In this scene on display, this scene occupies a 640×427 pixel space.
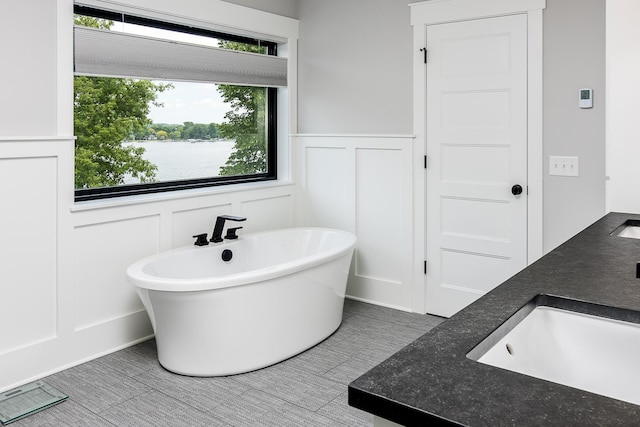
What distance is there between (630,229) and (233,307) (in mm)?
1923

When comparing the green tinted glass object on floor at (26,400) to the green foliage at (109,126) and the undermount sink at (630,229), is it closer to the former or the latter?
the green foliage at (109,126)

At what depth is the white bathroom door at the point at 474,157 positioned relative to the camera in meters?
3.53

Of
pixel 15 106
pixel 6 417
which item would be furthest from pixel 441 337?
pixel 15 106

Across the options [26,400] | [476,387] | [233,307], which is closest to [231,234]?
[233,307]

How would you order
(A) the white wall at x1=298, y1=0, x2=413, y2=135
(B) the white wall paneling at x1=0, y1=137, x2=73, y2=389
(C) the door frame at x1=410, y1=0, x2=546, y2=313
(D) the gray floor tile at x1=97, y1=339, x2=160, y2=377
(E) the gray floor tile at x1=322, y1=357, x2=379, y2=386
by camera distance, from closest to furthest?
(B) the white wall paneling at x1=0, y1=137, x2=73, y2=389 < (E) the gray floor tile at x1=322, y1=357, x2=379, y2=386 < (D) the gray floor tile at x1=97, y1=339, x2=160, y2=377 < (C) the door frame at x1=410, y1=0, x2=546, y2=313 < (A) the white wall at x1=298, y1=0, x2=413, y2=135

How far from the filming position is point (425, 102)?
3.90m

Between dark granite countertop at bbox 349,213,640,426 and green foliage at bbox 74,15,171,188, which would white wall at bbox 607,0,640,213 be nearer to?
dark granite countertop at bbox 349,213,640,426

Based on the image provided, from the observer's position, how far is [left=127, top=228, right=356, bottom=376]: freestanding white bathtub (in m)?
2.81

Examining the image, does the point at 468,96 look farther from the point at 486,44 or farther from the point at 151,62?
the point at 151,62

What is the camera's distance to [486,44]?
359 centimetres

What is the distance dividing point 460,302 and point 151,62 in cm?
269

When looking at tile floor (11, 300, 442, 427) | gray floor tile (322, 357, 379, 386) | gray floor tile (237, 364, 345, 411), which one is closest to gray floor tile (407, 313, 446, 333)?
tile floor (11, 300, 442, 427)

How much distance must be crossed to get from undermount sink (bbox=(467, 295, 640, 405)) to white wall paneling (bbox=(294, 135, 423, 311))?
9.52ft

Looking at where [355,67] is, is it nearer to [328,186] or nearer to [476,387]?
[328,186]
